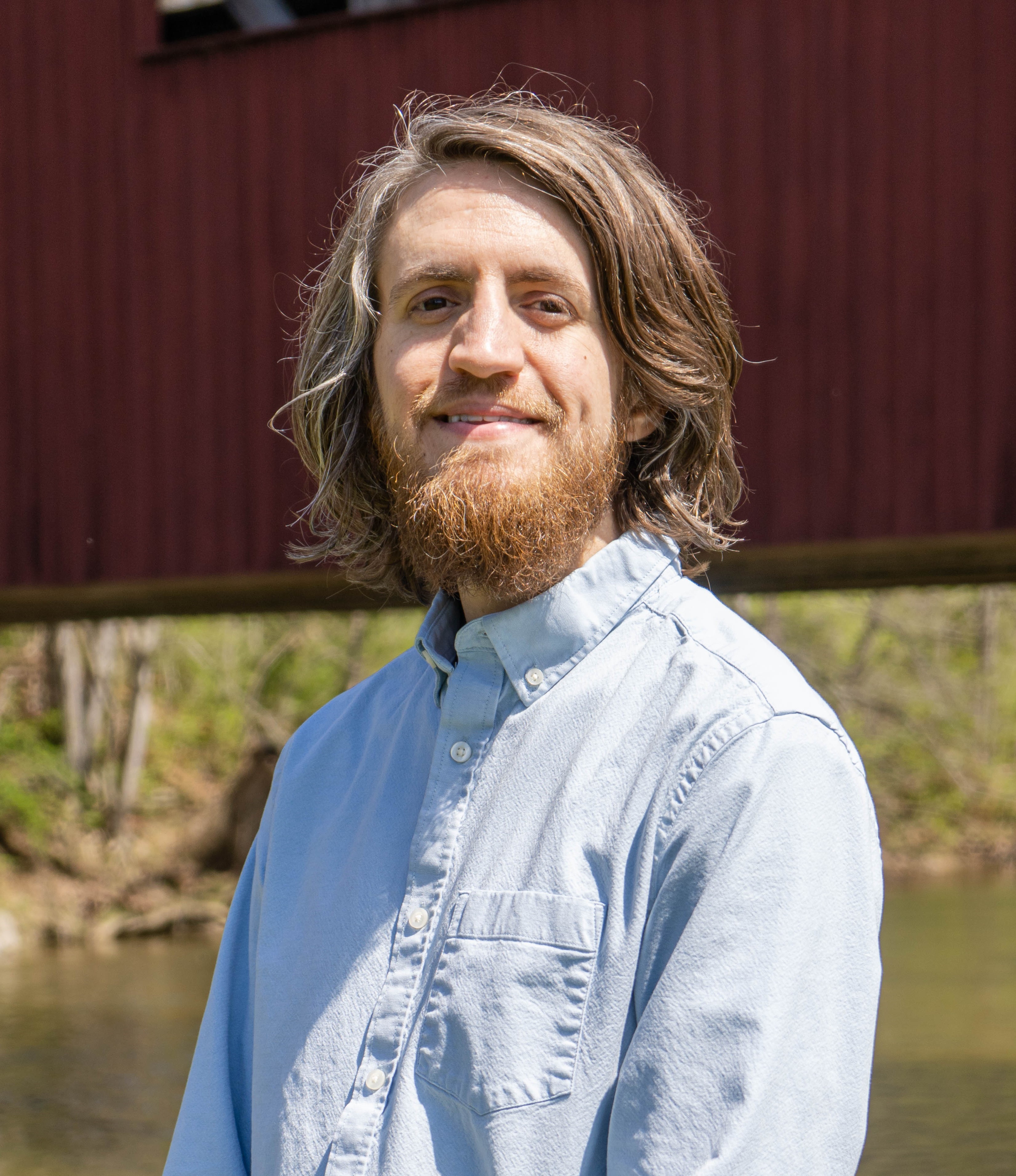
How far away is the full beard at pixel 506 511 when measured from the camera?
1496 mm

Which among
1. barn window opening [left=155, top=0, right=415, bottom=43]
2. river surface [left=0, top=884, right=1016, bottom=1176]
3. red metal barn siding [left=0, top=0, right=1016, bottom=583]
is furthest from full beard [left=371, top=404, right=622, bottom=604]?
barn window opening [left=155, top=0, right=415, bottom=43]

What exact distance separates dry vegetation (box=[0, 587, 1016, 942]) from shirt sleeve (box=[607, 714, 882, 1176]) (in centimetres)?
1341

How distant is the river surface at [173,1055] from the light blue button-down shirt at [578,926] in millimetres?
5236

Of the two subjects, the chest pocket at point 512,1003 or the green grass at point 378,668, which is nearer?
the chest pocket at point 512,1003

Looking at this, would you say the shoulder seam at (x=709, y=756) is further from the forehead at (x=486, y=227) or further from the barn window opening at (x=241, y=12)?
the barn window opening at (x=241, y=12)

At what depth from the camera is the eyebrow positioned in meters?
1.53

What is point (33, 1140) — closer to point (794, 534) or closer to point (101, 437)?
point (101, 437)

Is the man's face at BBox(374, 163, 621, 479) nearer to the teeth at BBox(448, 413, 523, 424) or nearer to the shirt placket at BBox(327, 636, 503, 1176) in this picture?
the teeth at BBox(448, 413, 523, 424)

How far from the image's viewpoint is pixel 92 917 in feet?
48.7

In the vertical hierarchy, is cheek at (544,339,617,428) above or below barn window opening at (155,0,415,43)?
below

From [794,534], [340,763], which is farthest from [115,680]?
[340,763]

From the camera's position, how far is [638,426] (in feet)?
5.69

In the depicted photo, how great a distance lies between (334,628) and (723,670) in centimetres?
1814

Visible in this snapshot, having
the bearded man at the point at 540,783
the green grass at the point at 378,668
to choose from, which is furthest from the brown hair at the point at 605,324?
the green grass at the point at 378,668
